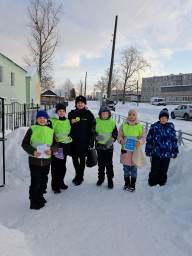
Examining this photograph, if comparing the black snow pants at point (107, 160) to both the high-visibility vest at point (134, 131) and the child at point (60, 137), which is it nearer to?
the high-visibility vest at point (134, 131)

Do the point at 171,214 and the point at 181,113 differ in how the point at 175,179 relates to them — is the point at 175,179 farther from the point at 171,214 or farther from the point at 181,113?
the point at 181,113

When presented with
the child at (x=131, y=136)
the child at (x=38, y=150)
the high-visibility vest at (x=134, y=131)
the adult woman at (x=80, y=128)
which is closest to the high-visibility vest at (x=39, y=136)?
the child at (x=38, y=150)

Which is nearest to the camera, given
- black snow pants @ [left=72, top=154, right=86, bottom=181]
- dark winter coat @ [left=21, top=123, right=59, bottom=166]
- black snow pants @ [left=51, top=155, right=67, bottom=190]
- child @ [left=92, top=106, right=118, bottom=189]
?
dark winter coat @ [left=21, top=123, right=59, bottom=166]

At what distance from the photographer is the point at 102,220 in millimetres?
2891

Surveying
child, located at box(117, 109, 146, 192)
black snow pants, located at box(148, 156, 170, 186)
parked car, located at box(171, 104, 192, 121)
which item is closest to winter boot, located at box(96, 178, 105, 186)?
child, located at box(117, 109, 146, 192)

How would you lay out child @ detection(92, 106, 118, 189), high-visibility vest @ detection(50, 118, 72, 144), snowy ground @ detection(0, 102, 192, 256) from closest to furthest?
snowy ground @ detection(0, 102, 192, 256), high-visibility vest @ detection(50, 118, 72, 144), child @ detection(92, 106, 118, 189)

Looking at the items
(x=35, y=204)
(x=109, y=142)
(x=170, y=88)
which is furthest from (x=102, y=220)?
(x=170, y=88)

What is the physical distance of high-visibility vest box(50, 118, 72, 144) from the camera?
3656 mm

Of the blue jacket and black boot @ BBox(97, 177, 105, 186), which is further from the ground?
the blue jacket

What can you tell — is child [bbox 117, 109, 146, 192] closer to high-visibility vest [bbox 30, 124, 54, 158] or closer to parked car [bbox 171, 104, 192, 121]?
high-visibility vest [bbox 30, 124, 54, 158]

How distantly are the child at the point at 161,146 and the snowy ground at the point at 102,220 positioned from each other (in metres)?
0.30

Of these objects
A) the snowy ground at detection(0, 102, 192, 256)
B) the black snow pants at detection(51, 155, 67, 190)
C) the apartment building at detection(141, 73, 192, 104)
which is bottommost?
the snowy ground at detection(0, 102, 192, 256)

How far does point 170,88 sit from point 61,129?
2631 inches

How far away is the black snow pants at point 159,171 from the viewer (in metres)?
3.87
